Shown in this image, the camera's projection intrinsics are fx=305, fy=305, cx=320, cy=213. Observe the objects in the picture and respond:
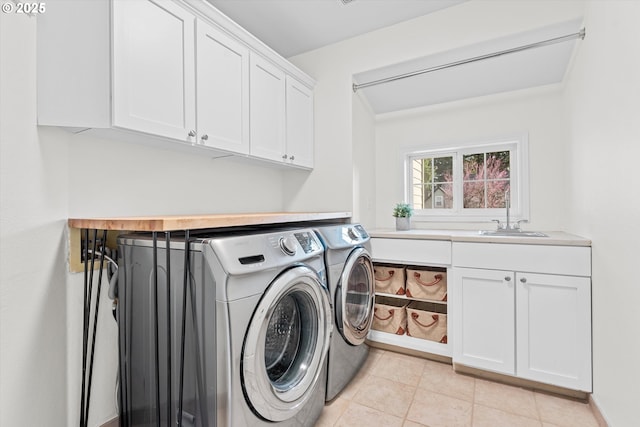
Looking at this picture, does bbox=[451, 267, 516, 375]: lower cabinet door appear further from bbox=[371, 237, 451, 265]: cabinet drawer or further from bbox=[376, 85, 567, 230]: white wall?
bbox=[376, 85, 567, 230]: white wall

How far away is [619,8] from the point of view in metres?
1.26

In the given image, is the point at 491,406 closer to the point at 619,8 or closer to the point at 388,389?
the point at 388,389

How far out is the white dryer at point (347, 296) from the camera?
67.2 inches

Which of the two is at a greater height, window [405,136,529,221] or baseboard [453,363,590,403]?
window [405,136,529,221]

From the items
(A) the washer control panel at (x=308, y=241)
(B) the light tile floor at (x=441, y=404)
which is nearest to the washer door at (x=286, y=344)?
(A) the washer control panel at (x=308, y=241)

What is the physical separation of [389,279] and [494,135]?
157 centimetres

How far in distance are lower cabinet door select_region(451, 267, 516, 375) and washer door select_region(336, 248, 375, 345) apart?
22.6 inches

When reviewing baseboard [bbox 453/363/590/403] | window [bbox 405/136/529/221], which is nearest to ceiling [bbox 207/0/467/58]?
window [bbox 405/136/529/221]

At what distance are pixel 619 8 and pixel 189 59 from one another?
1976 mm

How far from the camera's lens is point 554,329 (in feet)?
5.79

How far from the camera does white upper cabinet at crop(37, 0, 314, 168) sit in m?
1.25

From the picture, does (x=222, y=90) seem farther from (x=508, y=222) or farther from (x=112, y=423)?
(x=508, y=222)

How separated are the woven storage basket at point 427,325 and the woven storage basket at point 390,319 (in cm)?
4

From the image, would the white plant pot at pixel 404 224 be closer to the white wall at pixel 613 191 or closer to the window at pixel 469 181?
the window at pixel 469 181
